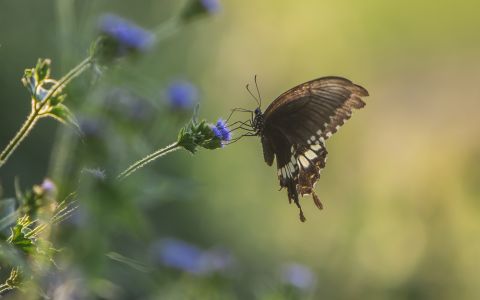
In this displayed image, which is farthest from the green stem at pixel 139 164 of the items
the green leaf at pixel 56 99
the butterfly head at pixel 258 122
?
the butterfly head at pixel 258 122

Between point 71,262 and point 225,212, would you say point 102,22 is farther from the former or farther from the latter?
point 225,212

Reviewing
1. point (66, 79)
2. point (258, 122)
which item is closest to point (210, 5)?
point (258, 122)

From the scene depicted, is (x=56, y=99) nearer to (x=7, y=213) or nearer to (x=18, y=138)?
(x=18, y=138)

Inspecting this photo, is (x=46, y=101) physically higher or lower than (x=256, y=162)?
lower

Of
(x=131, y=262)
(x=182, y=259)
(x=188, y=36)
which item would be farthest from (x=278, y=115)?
(x=188, y=36)

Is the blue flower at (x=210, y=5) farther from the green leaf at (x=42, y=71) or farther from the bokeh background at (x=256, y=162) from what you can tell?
the green leaf at (x=42, y=71)
